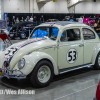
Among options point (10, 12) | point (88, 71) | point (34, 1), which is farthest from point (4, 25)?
point (34, 1)

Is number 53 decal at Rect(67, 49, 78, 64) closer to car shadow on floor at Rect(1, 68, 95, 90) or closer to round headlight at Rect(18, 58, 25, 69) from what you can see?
car shadow on floor at Rect(1, 68, 95, 90)

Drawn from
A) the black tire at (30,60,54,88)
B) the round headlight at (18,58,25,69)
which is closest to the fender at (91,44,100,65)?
the black tire at (30,60,54,88)

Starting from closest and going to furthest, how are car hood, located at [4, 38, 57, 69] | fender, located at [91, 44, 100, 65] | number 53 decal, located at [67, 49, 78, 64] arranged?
car hood, located at [4, 38, 57, 69]
number 53 decal, located at [67, 49, 78, 64]
fender, located at [91, 44, 100, 65]

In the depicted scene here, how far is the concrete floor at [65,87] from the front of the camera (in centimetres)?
431

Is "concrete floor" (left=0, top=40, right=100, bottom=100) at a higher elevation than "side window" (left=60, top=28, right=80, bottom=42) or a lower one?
lower

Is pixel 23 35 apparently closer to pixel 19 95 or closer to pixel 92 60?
pixel 92 60

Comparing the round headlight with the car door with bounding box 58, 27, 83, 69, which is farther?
the car door with bounding box 58, 27, 83, 69

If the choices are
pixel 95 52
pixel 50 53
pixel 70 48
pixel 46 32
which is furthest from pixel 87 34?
pixel 50 53

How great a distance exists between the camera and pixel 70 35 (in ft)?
19.1

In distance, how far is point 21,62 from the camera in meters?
4.71

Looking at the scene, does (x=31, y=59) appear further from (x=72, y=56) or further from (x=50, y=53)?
(x=72, y=56)

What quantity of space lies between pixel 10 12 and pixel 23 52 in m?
20.1

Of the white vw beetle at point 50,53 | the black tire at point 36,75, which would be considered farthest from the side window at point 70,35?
the black tire at point 36,75

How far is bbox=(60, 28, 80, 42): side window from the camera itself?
5641mm
